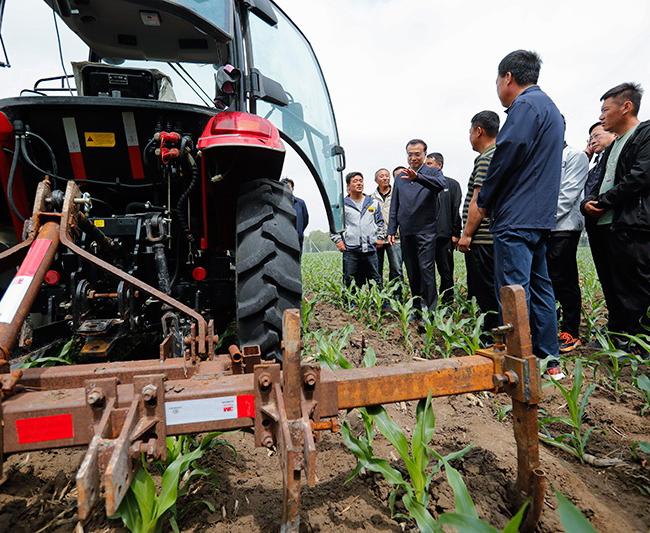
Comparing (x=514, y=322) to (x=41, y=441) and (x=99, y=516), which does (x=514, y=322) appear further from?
(x=99, y=516)

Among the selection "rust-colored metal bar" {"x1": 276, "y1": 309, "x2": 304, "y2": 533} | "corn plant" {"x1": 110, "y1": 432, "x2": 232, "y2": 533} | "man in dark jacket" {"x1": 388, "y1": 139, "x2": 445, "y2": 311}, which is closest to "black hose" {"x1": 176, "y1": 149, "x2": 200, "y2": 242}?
"corn plant" {"x1": 110, "y1": 432, "x2": 232, "y2": 533}

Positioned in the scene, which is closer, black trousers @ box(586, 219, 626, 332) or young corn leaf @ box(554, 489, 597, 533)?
young corn leaf @ box(554, 489, 597, 533)

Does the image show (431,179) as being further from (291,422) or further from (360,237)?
(291,422)

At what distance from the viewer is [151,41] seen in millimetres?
2725

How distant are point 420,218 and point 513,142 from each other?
6.17ft

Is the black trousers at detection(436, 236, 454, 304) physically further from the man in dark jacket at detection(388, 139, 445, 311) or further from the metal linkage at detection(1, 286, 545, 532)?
the metal linkage at detection(1, 286, 545, 532)

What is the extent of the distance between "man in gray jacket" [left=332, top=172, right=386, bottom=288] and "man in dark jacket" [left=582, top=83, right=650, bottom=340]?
280 cm

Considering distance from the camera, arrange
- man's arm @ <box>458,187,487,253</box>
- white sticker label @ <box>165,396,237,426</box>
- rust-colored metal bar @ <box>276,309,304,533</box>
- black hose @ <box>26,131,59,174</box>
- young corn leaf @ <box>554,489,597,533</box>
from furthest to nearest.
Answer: man's arm @ <box>458,187,487,253</box> → black hose @ <box>26,131,59,174</box> → white sticker label @ <box>165,396,237,426</box> → rust-colored metal bar @ <box>276,309,304,533</box> → young corn leaf @ <box>554,489,597,533</box>

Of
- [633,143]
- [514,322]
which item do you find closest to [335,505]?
[514,322]

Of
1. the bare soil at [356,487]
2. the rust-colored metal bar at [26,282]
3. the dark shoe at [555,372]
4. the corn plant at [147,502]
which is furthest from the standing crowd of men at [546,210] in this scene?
the rust-colored metal bar at [26,282]

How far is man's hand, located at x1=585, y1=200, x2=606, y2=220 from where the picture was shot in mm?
3022

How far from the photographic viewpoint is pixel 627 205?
282 centimetres

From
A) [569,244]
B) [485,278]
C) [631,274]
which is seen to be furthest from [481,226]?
[631,274]

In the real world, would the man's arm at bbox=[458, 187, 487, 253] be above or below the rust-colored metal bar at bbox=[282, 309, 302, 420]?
above
